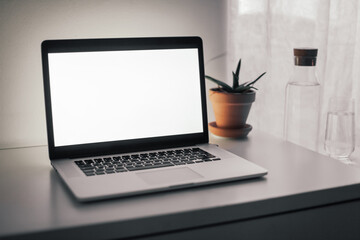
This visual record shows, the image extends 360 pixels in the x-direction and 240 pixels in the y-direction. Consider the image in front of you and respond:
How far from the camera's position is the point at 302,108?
1.29 meters

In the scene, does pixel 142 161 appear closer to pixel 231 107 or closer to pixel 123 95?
pixel 123 95

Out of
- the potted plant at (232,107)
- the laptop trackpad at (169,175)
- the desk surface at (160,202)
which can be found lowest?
the desk surface at (160,202)

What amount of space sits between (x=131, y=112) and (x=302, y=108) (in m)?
0.59

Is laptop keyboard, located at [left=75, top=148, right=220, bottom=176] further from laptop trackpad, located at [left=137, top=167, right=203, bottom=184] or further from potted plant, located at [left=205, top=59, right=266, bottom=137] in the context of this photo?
potted plant, located at [left=205, top=59, right=266, bottom=137]

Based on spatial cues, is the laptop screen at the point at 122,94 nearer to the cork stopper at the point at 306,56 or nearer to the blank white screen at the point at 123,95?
the blank white screen at the point at 123,95

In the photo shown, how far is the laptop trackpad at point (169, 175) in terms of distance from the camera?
0.76 m

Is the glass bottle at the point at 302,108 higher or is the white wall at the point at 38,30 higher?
the white wall at the point at 38,30

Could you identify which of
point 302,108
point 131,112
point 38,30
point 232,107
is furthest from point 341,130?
point 38,30

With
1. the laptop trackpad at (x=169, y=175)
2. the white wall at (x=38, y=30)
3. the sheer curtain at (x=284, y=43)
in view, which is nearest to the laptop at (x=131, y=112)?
the laptop trackpad at (x=169, y=175)

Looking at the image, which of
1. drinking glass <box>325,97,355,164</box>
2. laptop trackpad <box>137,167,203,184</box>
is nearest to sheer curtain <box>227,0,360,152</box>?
drinking glass <box>325,97,355,164</box>

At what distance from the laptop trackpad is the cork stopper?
0.46 metres

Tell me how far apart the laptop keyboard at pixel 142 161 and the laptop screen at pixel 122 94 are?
4 cm

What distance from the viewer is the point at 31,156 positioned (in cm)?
95

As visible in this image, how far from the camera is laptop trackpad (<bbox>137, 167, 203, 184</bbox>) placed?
0.76 meters
